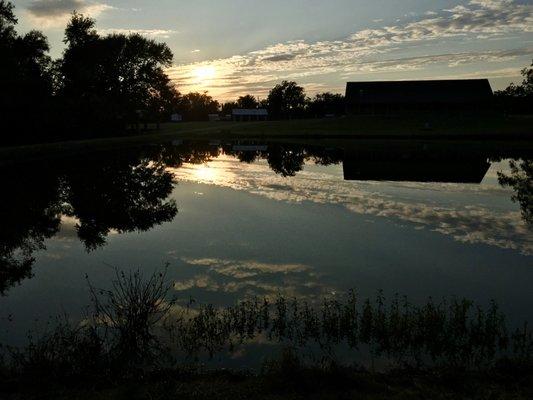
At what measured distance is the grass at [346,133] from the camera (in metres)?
54.6

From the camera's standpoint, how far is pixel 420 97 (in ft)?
332

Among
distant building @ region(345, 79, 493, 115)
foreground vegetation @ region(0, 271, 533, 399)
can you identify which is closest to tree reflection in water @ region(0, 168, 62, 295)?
foreground vegetation @ region(0, 271, 533, 399)

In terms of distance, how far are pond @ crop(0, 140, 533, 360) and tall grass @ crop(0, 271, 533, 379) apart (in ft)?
4.07

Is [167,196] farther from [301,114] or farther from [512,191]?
[301,114]

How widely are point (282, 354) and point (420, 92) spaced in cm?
10458

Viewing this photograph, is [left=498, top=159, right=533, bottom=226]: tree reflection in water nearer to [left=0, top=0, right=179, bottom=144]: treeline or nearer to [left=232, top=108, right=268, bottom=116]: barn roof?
[left=0, top=0, right=179, bottom=144]: treeline

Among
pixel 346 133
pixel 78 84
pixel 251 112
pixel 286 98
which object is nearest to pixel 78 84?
pixel 78 84

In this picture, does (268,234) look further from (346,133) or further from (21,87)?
(346,133)

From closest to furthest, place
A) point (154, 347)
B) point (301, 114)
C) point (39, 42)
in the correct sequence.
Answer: point (154, 347) < point (39, 42) < point (301, 114)

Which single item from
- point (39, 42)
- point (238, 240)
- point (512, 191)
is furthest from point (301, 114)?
point (238, 240)

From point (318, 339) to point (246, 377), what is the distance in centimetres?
267

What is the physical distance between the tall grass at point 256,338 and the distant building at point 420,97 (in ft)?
314

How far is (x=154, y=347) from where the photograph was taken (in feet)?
31.3

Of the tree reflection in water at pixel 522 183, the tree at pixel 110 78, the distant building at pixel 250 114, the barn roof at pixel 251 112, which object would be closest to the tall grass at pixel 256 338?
the tree reflection in water at pixel 522 183
